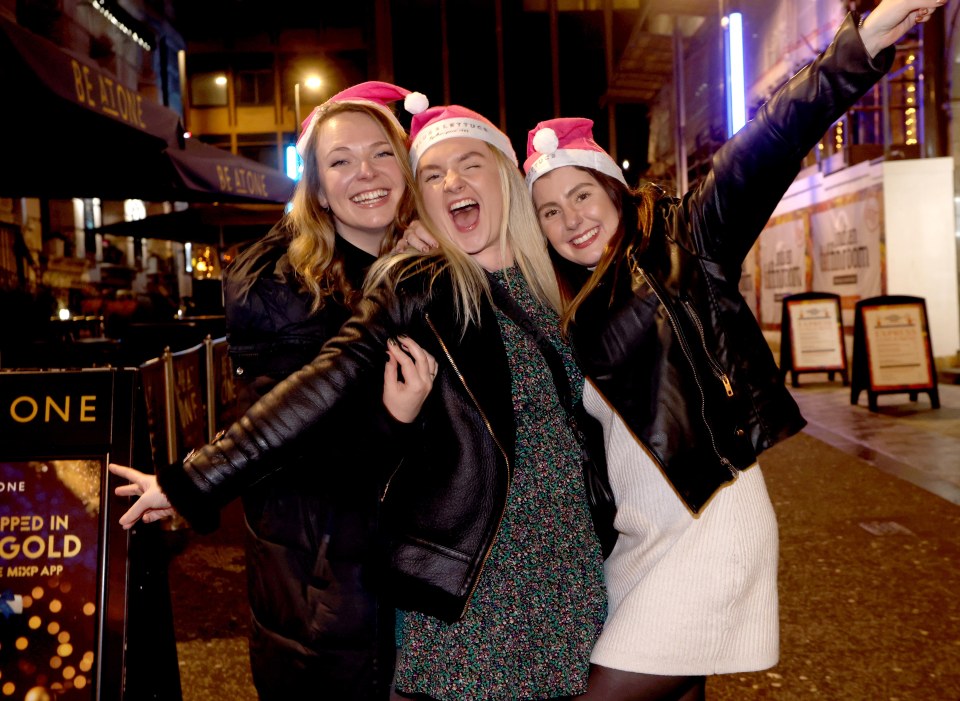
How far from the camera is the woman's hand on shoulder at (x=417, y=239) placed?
2166 millimetres

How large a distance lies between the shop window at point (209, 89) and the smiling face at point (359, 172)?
38.9 meters

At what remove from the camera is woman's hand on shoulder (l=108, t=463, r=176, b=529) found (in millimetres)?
1832

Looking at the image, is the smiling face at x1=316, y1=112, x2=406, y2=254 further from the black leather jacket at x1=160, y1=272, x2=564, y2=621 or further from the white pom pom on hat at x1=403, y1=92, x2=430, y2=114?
the black leather jacket at x1=160, y1=272, x2=564, y2=621

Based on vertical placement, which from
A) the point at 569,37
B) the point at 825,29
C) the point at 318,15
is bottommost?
the point at 825,29

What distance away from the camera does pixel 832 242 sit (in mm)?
14977

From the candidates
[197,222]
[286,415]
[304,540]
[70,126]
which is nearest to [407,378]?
[286,415]

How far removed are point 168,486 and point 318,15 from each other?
130 feet

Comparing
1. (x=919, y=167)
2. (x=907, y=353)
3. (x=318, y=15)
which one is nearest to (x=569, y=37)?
(x=318, y=15)

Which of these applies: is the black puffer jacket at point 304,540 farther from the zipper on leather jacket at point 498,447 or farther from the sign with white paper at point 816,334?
the sign with white paper at point 816,334

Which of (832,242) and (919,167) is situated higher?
(919,167)

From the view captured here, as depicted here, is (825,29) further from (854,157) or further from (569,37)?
(569,37)

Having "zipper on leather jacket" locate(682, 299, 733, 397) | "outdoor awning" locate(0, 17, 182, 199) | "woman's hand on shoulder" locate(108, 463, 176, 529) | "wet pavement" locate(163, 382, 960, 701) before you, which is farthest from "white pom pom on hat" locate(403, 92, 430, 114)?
"outdoor awning" locate(0, 17, 182, 199)

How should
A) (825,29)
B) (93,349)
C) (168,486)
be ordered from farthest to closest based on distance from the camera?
1. (825,29)
2. (93,349)
3. (168,486)

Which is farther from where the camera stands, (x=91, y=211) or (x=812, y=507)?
(x=91, y=211)
